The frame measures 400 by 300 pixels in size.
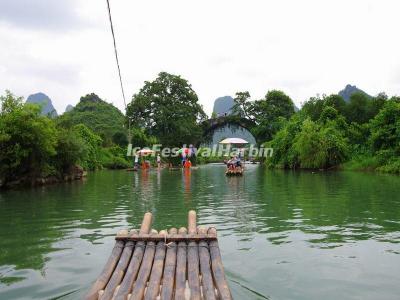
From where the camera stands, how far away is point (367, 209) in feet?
36.4

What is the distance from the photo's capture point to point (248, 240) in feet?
25.1

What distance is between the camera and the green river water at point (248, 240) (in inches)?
207

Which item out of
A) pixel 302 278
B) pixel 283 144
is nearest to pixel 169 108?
pixel 283 144

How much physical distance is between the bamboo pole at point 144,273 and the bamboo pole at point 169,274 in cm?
16

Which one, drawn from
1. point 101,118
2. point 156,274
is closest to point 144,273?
point 156,274

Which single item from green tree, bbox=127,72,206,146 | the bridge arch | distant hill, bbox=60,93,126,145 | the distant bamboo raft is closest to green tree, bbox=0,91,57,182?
the distant bamboo raft

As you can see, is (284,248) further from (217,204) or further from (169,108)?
(169,108)

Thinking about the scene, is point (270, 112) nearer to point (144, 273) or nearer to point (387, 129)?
point (387, 129)

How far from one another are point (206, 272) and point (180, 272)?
243 millimetres

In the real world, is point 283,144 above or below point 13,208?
above

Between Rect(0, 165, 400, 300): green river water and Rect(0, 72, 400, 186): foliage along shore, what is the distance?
17.8 ft

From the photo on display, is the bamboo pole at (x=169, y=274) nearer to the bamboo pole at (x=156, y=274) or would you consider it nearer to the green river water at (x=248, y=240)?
the bamboo pole at (x=156, y=274)

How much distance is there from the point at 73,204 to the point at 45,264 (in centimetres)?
680

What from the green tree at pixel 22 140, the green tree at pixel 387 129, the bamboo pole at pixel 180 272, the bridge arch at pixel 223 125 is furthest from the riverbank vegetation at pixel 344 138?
the bamboo pole at pixel 180 272
